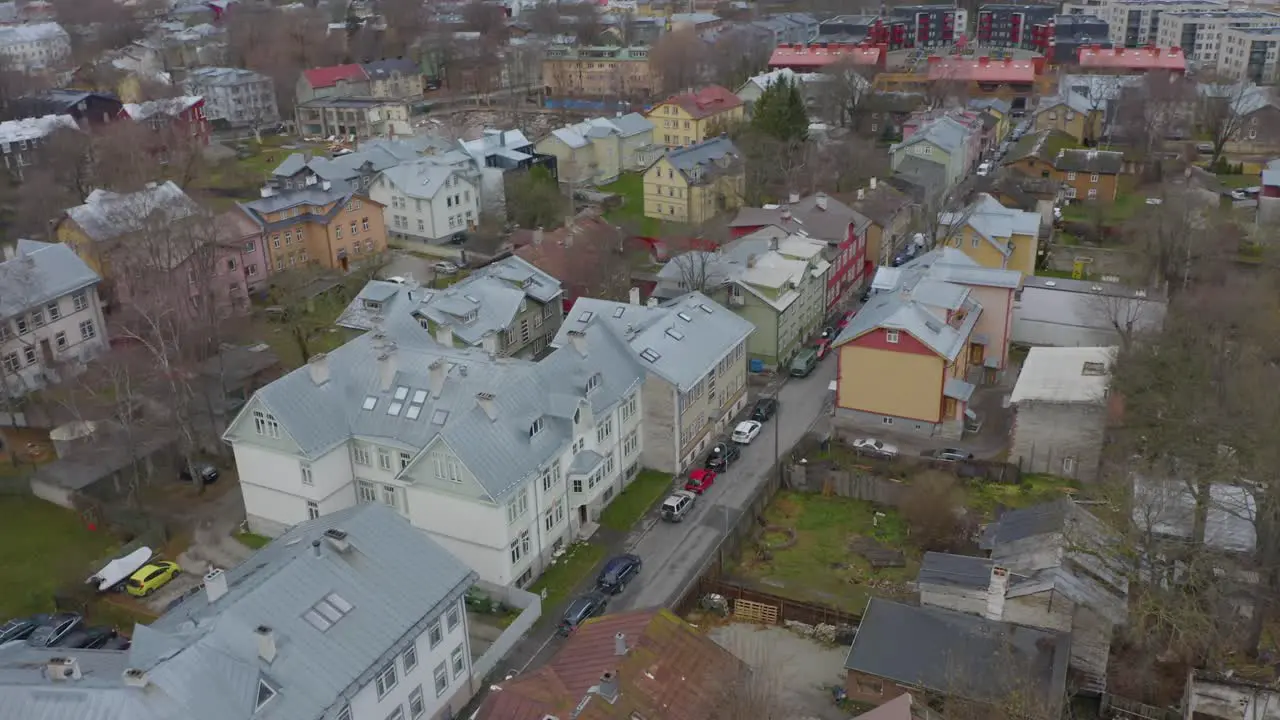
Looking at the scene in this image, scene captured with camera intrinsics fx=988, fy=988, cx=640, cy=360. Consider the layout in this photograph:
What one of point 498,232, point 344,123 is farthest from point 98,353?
point 344,123

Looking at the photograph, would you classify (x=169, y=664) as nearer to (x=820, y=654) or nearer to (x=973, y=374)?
(x=820, y=654)

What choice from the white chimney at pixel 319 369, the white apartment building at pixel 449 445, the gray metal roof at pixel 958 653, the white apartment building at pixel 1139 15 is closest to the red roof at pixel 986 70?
the white apartment building at pixel 1139 15

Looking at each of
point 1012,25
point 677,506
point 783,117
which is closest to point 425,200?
point 783,117

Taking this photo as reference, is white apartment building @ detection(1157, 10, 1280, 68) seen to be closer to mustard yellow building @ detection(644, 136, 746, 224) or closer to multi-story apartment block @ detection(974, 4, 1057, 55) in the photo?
multi-story apartment block @ detection(974, 4, 1057, 55)

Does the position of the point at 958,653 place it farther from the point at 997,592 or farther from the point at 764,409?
the point at 764,409

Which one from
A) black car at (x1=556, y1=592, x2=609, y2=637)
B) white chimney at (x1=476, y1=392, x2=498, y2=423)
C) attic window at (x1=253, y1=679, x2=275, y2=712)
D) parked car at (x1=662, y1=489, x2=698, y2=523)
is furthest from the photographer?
parked car at (x1=662, y1=489, x2=698, y2=523)

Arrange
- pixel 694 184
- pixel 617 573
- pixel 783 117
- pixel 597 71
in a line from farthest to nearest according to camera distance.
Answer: pixel 597 71, pixel 783 117, pixel 694 184, pixel 617 573

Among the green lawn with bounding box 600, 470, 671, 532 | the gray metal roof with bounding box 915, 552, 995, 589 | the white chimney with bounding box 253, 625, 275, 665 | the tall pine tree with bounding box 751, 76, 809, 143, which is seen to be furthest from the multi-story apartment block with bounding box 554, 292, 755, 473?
the tall pine tree with bounding box 751, 76, 809, 143
